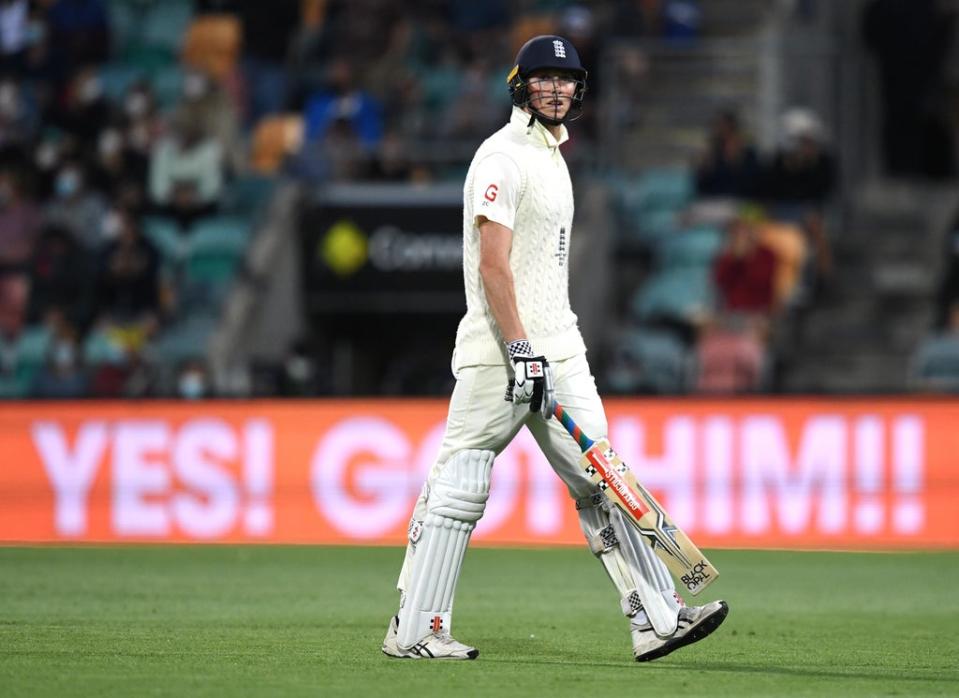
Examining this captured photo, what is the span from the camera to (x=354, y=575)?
11.7m

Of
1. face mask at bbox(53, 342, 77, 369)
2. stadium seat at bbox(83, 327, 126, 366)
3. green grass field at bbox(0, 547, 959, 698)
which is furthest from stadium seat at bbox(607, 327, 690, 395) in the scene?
face mask at bbox(53, 342, 77, 369)

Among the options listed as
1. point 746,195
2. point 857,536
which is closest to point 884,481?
point 857,536

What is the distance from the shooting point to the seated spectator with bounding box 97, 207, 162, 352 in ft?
58.5

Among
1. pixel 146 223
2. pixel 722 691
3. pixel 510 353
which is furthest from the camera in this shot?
pixel 146 223

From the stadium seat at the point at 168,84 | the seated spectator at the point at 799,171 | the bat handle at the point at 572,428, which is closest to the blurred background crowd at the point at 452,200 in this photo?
the seated spectator at the point at 799,171

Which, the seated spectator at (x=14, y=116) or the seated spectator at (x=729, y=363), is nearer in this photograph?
the seated spectator at (x=729, y=363)

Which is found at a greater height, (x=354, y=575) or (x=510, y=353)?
(x=510, y=353)

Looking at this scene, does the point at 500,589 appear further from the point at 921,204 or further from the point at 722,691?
the point at 921,204

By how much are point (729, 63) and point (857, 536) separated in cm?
604

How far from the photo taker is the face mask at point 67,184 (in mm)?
19250

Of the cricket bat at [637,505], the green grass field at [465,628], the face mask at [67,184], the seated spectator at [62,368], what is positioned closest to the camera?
the green grass field at [465,628]

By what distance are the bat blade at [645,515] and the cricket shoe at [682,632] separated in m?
0.09

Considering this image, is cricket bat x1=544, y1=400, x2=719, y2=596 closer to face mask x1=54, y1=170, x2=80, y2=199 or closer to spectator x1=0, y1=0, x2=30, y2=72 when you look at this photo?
face mask x1=54, y1=170, x2=80, y2=199

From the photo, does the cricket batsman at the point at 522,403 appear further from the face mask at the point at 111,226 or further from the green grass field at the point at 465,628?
the face mask at the point at 111,226
